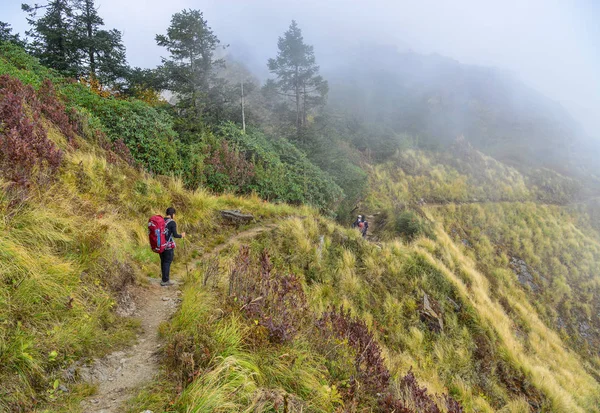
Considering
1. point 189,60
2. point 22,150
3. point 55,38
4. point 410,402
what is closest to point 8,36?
point 55,38

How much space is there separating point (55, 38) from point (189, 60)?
9161mm

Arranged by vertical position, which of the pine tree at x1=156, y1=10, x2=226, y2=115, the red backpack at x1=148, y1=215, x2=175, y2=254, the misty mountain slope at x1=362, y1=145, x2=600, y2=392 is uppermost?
the pine tree at x1=156, y1=10, x2=226, y2=115

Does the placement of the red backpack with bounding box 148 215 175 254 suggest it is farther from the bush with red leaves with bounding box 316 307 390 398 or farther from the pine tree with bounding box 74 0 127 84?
the pine tree with bounding box 74 0 127 84

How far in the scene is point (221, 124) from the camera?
51.1 ft

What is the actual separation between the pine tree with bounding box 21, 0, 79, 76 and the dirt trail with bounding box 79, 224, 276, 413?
1914 centimetres

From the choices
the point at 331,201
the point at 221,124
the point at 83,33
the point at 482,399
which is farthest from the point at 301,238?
the point at 83,33

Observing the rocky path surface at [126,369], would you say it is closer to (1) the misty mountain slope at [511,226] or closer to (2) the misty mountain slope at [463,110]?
(1) the misty mountain slope at [511,226]

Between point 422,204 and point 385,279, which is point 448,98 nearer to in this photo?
point 422,204

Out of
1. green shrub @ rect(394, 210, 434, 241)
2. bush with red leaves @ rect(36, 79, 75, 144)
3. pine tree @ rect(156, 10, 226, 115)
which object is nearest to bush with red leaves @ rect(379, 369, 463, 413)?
bush with red leaves @ rect(36, 79, 75, 144)

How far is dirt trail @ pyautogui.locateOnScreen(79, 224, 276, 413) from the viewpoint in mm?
2805

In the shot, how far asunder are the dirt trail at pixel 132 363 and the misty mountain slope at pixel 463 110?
97.7 feet

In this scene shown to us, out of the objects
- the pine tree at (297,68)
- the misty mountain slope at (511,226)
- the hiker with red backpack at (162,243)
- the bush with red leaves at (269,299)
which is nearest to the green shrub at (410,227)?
the misty mountain slope at (511,226)

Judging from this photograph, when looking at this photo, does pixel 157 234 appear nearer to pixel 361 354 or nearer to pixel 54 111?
pixel 361 354

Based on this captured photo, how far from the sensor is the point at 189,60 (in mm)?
16484
